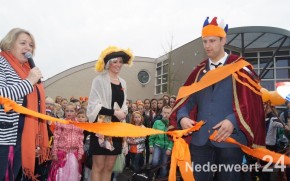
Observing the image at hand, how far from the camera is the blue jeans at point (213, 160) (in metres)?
2.78

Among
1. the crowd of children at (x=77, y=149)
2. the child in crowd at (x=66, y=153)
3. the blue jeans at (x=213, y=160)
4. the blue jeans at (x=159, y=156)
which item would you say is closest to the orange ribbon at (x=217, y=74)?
the blue jeans at (x=213, y=160)

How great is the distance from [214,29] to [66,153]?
3.64 meters

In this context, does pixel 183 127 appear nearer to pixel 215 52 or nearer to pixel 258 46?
pixel 215 52

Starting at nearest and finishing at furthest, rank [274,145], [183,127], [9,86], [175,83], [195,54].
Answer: [9,86] < [183,127] < [274,145] < [195,54] < [175,83]

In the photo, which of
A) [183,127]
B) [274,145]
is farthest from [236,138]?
[274,145]

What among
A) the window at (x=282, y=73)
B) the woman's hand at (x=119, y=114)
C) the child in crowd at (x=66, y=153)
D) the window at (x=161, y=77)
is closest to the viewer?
the woman's hand at (x=119, y=114)

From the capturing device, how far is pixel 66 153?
5520 mm

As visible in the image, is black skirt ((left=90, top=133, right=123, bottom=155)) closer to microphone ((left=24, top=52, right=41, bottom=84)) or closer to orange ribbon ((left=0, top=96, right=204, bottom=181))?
orange ribbon ((left=0, top=96, right=204, bottom=181))

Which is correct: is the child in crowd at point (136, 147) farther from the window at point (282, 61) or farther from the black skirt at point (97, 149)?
the window at point (282, 61)

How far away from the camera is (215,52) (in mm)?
2975

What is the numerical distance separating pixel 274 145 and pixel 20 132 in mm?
5746

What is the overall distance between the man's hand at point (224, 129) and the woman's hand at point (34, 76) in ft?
4.99

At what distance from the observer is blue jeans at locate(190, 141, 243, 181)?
2781 millimetres

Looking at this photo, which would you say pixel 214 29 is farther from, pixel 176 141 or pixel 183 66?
pixel 183 66
